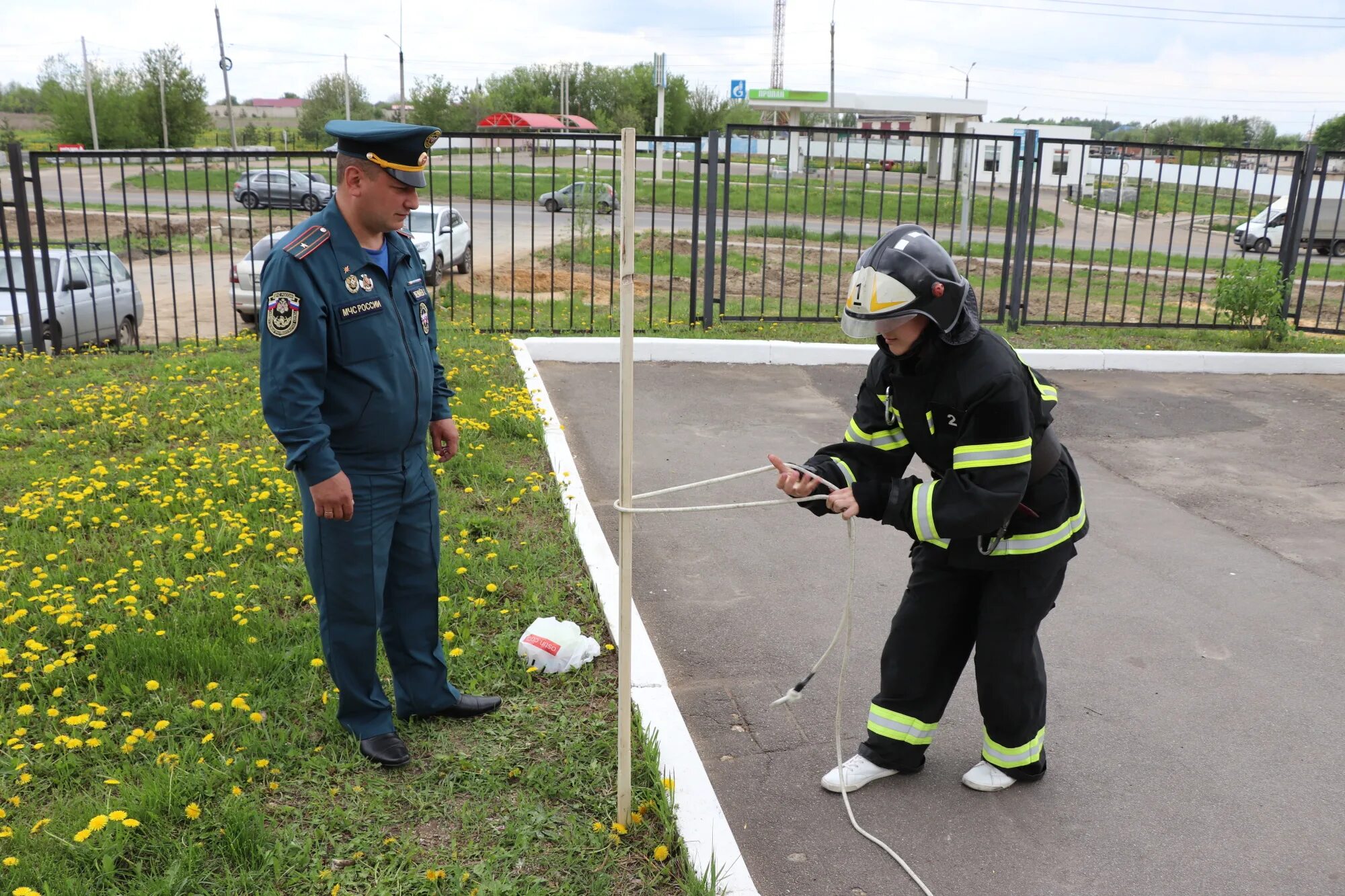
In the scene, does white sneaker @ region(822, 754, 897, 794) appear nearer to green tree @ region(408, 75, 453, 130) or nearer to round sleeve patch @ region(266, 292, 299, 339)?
round sleeve patch @ region(266, 292, 299, 339)

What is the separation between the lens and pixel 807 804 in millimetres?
3354

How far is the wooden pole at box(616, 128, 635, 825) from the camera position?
2670 millimetres

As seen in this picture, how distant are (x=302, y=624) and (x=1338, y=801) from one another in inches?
147

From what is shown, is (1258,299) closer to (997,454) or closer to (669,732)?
(997,454)

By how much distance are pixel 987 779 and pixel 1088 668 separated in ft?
3.64

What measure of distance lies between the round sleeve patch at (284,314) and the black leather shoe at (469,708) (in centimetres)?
144

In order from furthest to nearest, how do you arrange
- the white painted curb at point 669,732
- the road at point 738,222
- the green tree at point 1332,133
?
the green tree at point 1332,133 → the road at point 738,222 → the white painted curb at point 669,732

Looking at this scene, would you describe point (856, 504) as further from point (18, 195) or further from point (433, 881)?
point (18, 195)

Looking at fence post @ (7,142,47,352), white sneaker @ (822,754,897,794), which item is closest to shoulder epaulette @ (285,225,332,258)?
white sneaker @ (822,754,897,794)

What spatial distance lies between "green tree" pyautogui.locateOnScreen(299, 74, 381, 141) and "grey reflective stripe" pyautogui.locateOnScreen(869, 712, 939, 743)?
5036cm

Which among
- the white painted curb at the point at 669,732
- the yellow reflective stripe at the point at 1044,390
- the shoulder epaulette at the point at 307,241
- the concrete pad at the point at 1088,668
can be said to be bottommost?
the concrete pad at the point at 1088,668

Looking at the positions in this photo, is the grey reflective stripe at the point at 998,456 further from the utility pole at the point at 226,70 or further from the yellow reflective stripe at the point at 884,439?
the utility pole at the point at 226,70

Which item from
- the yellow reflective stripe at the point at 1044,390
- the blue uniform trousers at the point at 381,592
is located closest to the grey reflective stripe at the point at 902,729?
the yellow reflective stripe at the point at 1044,390

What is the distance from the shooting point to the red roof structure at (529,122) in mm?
38031
